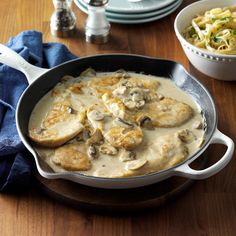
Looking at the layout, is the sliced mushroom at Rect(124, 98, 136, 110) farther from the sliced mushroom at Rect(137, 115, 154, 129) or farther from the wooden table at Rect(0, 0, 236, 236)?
the wooden table at Rect(0, 0, 236, 236)

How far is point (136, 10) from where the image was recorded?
2.09m

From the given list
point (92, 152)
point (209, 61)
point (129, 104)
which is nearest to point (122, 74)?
point (129, 104)

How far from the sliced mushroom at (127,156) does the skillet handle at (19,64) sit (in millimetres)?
388

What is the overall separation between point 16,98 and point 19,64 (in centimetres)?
10

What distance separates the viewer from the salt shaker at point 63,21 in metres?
2.06

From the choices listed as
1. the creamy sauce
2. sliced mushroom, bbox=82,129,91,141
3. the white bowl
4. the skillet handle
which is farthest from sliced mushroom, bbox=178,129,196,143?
the skillet handle

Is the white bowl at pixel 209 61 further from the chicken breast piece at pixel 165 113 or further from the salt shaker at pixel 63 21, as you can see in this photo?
the salt shaker at pixel 63 21

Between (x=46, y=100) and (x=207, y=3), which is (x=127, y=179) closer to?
(x=46, y=100)

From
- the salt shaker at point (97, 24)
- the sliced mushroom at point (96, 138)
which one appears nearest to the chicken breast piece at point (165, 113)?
the sliced mushroom at point (96, 138)

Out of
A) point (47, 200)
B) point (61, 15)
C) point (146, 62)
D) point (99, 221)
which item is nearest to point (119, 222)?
point (99, 221)

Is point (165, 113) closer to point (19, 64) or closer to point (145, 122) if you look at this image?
point (145, 122)

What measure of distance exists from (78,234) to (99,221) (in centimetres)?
6

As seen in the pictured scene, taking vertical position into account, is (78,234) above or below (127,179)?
below

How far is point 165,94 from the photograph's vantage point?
1.71 m
